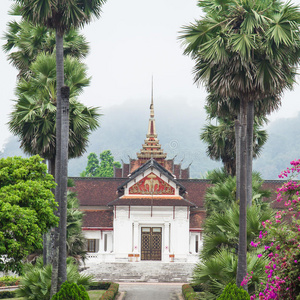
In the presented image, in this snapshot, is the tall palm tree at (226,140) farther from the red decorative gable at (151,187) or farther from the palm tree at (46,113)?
the red decorative gable at (151,187)

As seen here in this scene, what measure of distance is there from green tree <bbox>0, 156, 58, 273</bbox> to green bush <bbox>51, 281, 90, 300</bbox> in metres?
1.56

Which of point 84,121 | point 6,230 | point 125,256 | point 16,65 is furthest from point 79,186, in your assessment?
point 6,230

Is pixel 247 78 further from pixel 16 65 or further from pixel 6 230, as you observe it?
pixel 16 65

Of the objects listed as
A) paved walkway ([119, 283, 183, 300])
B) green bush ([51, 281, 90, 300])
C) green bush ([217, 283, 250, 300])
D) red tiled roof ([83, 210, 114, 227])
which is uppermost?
red tiled roof ([83, 210, 114, 227])

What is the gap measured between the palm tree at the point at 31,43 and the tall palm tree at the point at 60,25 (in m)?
4.48

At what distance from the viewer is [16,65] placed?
27281mm

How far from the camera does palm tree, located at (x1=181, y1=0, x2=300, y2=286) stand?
17.6 meters

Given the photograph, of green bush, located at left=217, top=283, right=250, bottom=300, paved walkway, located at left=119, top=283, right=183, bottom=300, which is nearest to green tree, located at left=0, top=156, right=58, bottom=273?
green bush, located at left=217, top=283, right=250, bottom=300

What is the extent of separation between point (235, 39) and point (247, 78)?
1.31 metres

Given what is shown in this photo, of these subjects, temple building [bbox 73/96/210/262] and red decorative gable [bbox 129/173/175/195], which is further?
red decorative gable [bbox 129/173/175/195]

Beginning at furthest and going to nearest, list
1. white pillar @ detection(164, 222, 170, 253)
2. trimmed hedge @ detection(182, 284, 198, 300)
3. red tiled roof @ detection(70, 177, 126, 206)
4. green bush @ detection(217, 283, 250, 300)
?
1. red tiled roof @ detection(70, 177, 126, 206)
2. white pillar @ detection(164, 222, 170, 253)
3. trimmed hedge @ detection(182, 284, 198, 300)
4. green bush @ detection(217, 283, 250, 300)

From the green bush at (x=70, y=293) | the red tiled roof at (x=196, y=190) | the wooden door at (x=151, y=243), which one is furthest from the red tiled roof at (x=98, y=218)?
the green bush at (x=70, y=293)

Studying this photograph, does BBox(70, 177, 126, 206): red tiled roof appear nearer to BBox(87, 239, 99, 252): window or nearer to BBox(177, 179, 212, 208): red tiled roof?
BBox(87, 239, 99, 252): window

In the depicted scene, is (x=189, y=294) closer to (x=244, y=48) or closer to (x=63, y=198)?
(x=63, y=198)
